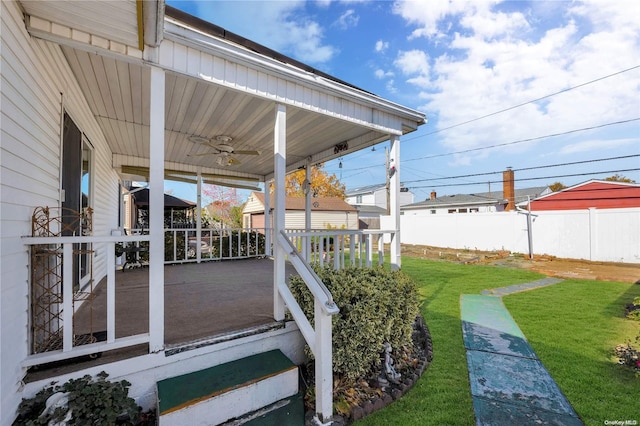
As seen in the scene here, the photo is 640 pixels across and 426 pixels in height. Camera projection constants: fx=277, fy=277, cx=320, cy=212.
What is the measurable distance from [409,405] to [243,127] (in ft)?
13.7

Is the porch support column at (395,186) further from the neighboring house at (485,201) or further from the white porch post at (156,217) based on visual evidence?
the neighboring house at (485,201)

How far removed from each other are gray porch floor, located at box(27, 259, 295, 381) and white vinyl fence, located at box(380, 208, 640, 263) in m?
7.00

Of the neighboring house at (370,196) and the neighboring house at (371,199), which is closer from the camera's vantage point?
the neighboring house at (371,199)

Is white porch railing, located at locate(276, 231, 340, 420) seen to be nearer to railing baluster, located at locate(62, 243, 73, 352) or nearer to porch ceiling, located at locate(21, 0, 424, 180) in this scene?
railing baluster, located at locate(62, 243, 73, 352)

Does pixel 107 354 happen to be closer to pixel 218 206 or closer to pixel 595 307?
pixel 595 307

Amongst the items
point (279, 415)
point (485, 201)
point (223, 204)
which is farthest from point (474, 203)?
point (279, 415)

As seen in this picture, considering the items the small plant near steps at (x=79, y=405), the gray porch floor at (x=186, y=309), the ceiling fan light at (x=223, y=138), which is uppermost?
the ceiling fan light at (x=223, y=138)

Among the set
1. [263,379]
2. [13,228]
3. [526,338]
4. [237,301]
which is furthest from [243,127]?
[526,338]

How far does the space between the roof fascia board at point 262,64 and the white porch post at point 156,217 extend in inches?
13.1

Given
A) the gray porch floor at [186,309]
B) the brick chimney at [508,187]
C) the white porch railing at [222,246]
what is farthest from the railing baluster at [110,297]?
the brick chimney at [508,187]

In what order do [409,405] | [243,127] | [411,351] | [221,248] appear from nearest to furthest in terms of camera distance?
[409,405] < [411,351] < [243,127] < [221,248]

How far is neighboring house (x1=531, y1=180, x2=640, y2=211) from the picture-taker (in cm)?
1329

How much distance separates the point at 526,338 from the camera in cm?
355

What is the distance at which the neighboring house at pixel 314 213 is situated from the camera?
19688mm
